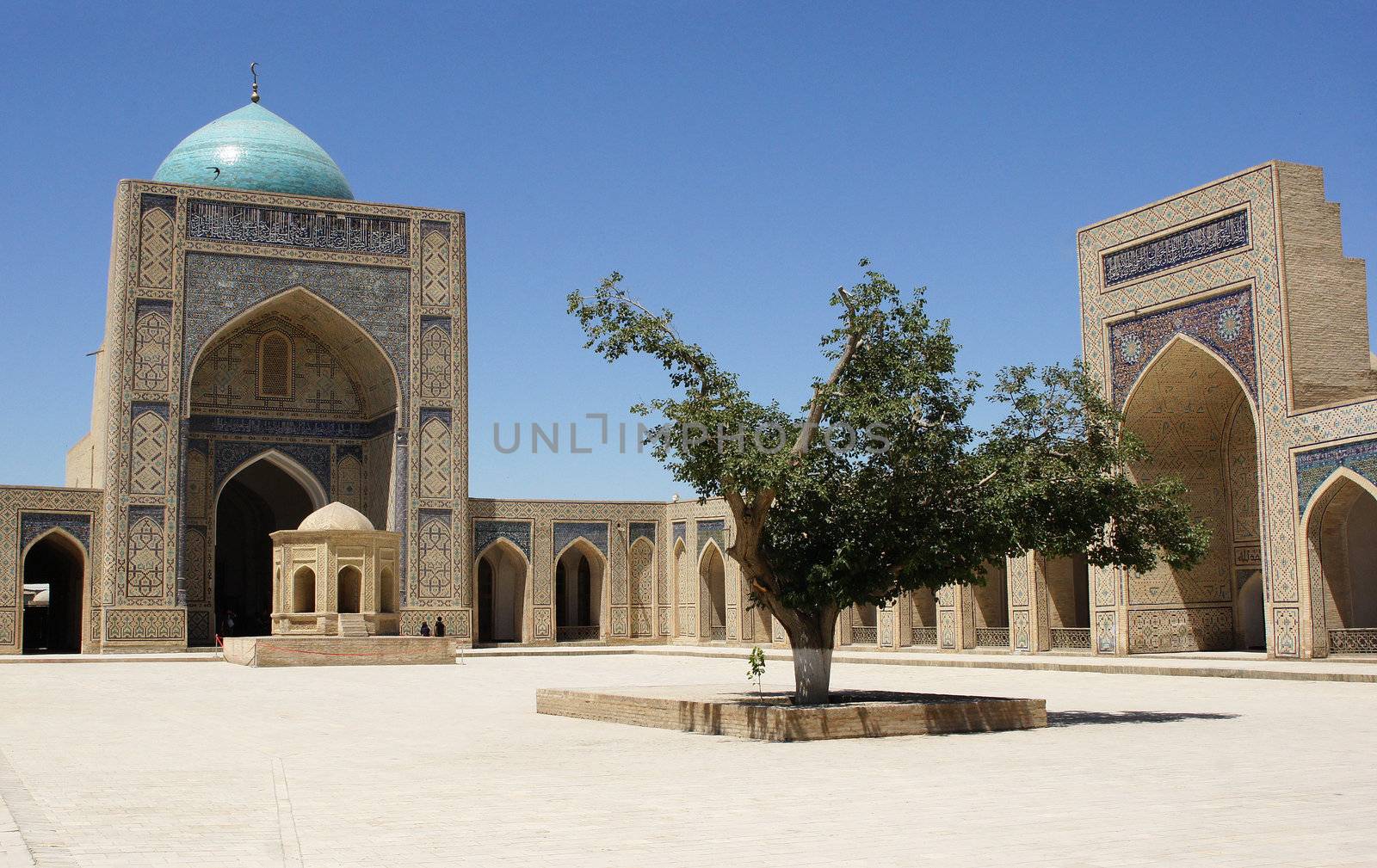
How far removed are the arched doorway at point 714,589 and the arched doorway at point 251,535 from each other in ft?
25.9

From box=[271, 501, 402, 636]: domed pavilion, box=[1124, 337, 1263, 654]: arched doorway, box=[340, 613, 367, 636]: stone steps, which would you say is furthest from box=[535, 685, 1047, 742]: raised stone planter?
box=[271, 501, 402, 636]: domed pavilion

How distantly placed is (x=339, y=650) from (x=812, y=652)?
1275 centimetres

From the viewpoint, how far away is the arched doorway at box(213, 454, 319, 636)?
29359 millimetres

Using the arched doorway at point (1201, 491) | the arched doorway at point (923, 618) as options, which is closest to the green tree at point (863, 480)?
the arched doorway at point (1201, 491)

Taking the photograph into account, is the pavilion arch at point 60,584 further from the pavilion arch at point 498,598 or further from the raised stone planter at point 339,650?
the pavilion arch at point 498,598

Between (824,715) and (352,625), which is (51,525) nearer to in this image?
(352,625)

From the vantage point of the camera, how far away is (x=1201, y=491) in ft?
65.2

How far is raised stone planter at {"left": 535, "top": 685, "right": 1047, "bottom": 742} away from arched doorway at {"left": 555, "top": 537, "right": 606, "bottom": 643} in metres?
19.3

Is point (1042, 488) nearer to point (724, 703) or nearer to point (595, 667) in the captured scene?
point (724, 703)

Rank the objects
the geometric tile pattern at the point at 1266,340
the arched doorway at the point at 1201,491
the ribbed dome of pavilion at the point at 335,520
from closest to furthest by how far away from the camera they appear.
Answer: the geometric tile pattern at the point at 1266,340 → the arched doorway at the point at 1201,491 → the ribbed dome of pavilion at the point at 335,520

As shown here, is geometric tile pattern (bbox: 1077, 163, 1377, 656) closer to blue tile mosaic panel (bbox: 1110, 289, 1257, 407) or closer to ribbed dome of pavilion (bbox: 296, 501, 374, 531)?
blue tile mosaic panel (bbox: 1110, 289, 1257, 407)

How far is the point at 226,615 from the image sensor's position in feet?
94.8

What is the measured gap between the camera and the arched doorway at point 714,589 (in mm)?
28547

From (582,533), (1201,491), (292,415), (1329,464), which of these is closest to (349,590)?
(292,415)
